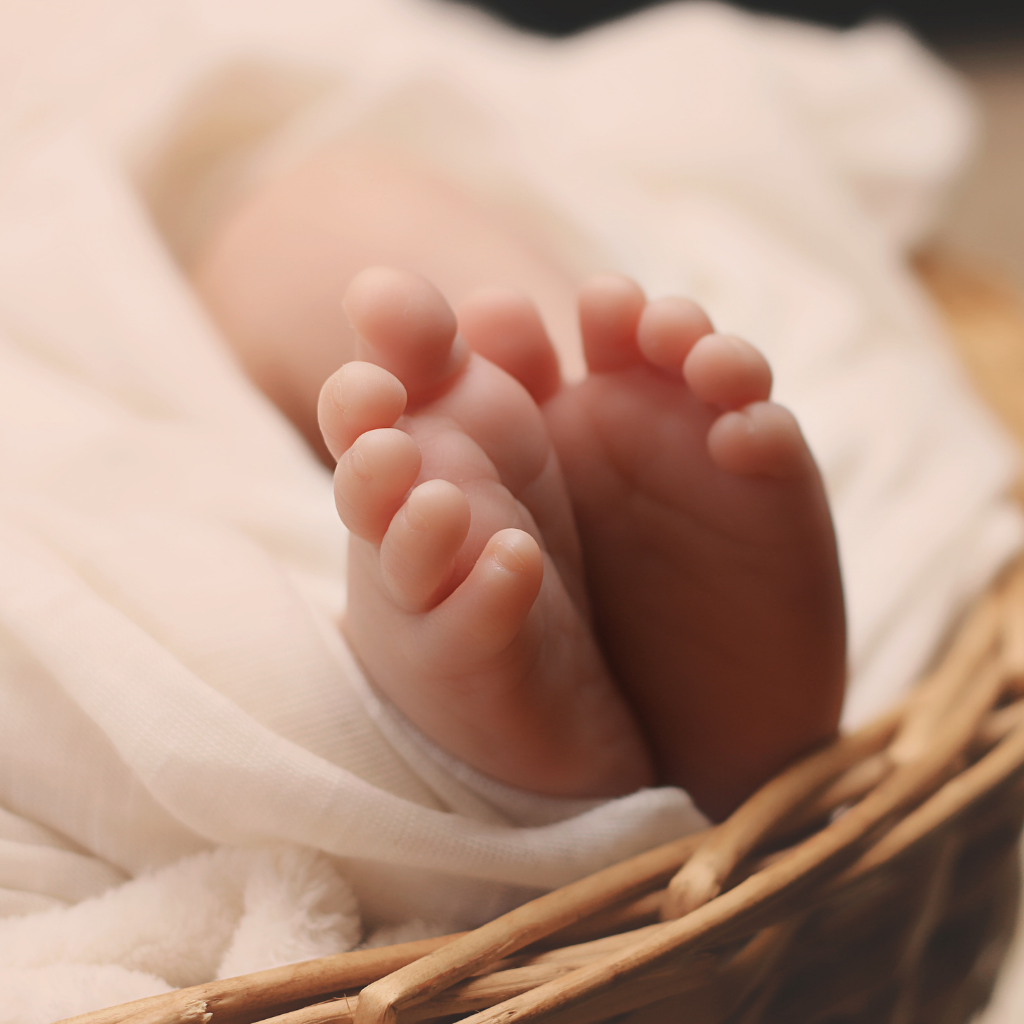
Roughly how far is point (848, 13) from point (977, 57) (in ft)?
1.03

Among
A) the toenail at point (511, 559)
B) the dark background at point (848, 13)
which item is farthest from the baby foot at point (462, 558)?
the dark background at point (848, 13)

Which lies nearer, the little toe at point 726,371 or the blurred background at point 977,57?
the little toe at point 726,371

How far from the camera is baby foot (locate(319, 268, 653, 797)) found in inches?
13.0

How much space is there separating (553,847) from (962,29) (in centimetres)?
237

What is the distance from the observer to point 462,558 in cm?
35

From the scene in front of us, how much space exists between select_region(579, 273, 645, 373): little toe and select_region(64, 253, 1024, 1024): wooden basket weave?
20 centimetres

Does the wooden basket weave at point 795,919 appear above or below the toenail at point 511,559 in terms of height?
below

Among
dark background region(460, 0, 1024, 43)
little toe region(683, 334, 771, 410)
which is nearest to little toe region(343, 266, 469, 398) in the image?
little toe region(683, 334, 771, 410)

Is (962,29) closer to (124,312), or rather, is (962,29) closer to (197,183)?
(197,183)

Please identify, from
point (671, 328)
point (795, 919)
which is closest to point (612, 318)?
point (671, 328)

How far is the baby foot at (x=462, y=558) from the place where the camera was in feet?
1.08

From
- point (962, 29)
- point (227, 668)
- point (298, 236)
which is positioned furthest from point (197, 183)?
point (962, 29)

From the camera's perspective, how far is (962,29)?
220cm

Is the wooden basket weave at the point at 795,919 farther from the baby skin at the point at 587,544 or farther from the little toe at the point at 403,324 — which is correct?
the little toe at the point at 403,324
